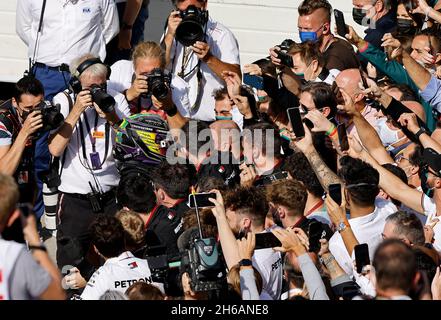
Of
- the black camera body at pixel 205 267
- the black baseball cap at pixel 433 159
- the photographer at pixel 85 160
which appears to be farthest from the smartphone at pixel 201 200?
the photographer at pixel 85 160

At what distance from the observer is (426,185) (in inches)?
268

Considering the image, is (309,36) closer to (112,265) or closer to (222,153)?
(222,153)

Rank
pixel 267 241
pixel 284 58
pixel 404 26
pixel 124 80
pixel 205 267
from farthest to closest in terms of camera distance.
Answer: pixel 404 26 < pixel 124 80 < pixel 284 58 < pixel 267 241 < pixel 205 267

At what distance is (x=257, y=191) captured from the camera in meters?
6.57

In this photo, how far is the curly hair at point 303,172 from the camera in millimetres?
7082

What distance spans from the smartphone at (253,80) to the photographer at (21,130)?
5.18ft

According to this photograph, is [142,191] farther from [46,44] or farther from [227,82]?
[46,44]

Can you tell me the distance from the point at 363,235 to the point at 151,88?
2.10m

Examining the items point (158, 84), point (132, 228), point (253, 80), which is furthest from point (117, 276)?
point (253, 80)

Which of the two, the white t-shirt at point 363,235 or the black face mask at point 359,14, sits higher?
the black face mask at point 359,14

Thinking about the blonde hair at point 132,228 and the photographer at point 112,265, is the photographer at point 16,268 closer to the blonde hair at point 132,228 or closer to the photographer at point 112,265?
the photographer at point 112,265

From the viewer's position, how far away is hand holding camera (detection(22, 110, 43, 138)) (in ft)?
24.3

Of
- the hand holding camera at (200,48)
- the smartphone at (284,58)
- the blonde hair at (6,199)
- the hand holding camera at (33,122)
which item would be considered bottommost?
the hand holding camera at (33,122)
